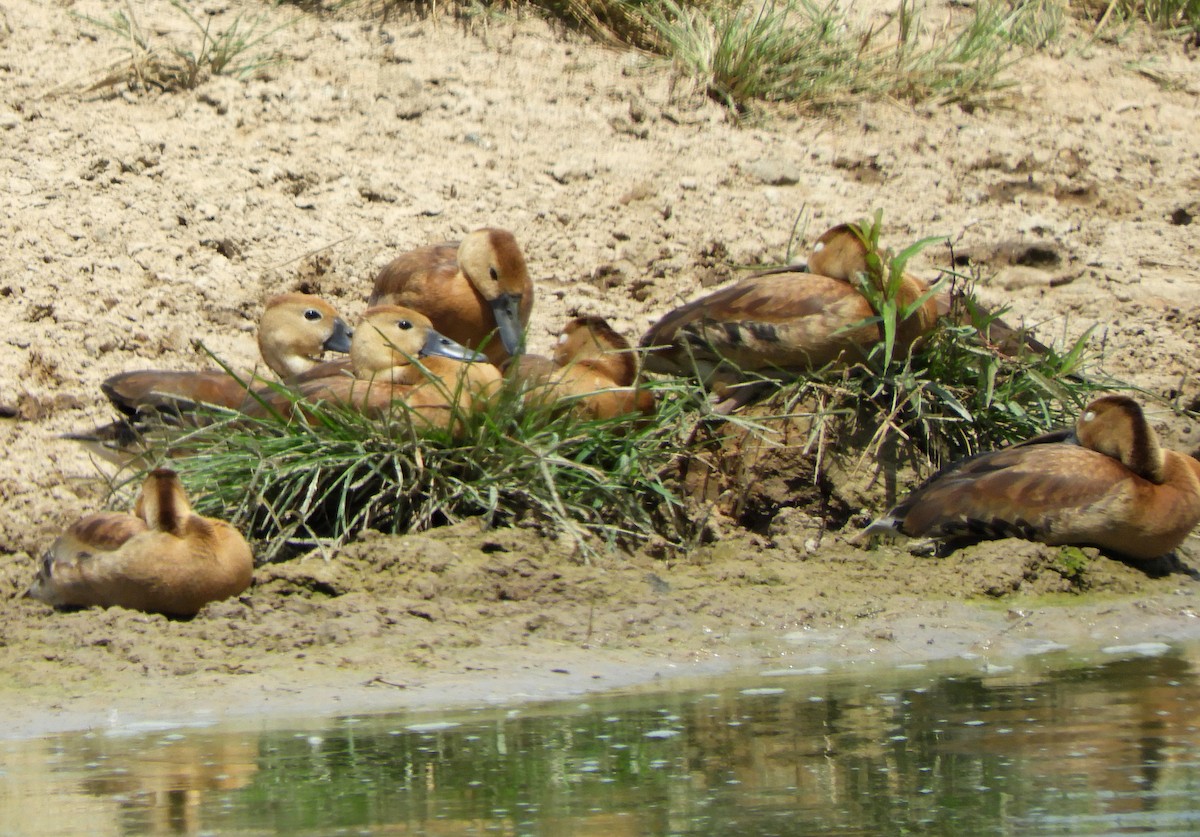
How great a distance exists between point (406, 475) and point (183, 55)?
4.41 m

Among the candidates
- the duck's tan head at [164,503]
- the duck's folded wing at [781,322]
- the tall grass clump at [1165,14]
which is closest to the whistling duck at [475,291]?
the duck's folded wing at [781,322]

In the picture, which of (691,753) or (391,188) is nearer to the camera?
(691,753)

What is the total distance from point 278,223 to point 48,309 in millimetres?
1340

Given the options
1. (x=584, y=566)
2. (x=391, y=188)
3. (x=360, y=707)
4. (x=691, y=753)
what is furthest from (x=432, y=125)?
(x=691, y=753)

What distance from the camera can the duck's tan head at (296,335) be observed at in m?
7.85

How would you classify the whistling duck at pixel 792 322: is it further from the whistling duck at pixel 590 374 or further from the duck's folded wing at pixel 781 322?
the whistling duck at pixel 590 374

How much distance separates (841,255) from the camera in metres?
7.28

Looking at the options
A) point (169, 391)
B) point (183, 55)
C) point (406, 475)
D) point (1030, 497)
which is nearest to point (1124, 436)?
point (1030, 497)

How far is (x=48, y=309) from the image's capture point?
8406 mm

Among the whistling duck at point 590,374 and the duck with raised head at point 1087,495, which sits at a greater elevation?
the whistling duck at point 590,374

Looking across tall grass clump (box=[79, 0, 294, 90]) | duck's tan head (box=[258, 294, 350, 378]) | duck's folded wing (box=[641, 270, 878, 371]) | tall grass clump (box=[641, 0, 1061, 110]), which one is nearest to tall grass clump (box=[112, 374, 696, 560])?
duck's folded wing (box=[641, 270, 878, 371])

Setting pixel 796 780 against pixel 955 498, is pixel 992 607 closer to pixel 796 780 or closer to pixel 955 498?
pixel 955 498

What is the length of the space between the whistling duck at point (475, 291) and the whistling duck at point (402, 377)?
2.04 ft

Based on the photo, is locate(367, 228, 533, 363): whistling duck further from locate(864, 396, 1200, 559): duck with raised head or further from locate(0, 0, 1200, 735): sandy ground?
locate(864, 396, 1200, 559): duck with raised head
